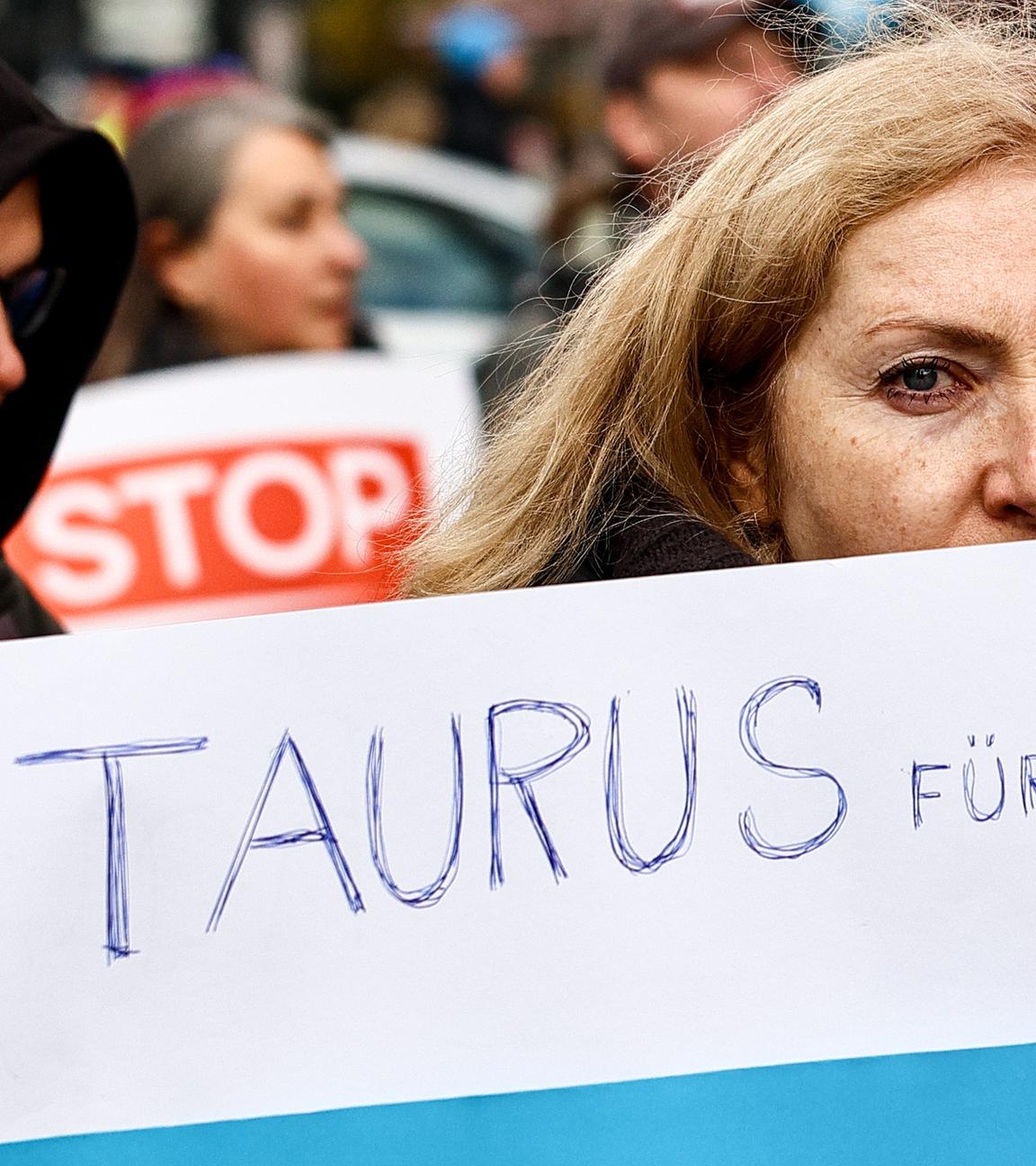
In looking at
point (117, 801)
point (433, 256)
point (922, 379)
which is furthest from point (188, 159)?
point (117, 801)

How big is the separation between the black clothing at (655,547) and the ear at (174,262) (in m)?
3.01

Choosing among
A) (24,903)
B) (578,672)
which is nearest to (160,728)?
(24,903)

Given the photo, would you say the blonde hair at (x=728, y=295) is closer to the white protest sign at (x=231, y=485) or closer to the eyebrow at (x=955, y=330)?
the eyebrow at (x=955, y=330)

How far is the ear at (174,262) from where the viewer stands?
4391 mm

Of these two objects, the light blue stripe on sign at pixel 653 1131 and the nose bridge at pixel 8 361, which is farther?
the nose bridge at pixel 8 361

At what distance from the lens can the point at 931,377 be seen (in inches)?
58.9

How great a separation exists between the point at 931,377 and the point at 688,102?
254 cm

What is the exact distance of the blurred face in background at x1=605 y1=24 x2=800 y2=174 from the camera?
3670 mm

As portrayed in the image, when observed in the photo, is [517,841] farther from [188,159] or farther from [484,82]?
[484,82]

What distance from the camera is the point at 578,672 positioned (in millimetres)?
1298

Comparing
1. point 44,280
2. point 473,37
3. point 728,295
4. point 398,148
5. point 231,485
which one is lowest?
point 728,295

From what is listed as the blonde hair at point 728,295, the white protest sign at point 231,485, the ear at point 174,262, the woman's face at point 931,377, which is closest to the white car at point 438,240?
the white protest sign at point 231,485

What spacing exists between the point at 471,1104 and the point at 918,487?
0.69m

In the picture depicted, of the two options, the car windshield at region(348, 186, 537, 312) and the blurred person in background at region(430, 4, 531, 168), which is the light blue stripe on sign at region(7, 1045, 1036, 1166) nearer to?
the car windshield at region(348, 186, 537, 312)
